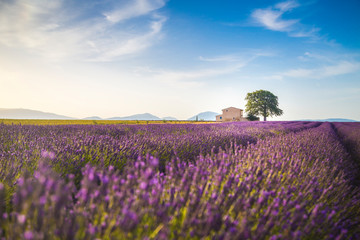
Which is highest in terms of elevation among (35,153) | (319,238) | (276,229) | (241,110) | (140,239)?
(241,110)

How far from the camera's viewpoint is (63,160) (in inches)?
89.9

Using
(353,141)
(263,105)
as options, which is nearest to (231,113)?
(263,105)

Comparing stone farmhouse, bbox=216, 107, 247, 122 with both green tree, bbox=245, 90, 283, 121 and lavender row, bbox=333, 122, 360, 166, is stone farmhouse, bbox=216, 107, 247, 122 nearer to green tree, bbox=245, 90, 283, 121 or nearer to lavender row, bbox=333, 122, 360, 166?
green tree, bbox=245, 90, 283, 121

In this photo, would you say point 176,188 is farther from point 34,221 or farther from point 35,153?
point 35,153

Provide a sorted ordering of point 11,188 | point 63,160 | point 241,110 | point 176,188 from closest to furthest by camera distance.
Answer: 1. point 176,188
2. point 11,188
3. point 63,160
4. point 241,110

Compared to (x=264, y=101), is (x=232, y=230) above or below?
below

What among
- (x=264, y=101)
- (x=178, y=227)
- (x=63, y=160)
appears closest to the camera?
(x=178, y=227)

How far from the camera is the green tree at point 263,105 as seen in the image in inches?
1594

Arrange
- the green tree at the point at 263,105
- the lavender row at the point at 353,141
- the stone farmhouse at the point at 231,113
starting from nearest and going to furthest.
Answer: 1. the lavender row at the point at 353,141
2. the green tree at the point at 263,105
3. the stone farmhouse at the point at 231,113

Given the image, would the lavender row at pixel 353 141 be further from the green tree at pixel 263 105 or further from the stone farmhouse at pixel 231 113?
the stone farmhouse at pixel 231 113

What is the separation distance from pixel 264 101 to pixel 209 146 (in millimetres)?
40088

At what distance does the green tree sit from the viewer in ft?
133

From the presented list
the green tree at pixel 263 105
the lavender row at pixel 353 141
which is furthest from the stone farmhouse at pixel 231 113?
the lavender row at pixel 353 141

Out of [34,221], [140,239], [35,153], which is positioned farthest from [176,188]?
[35,153]
